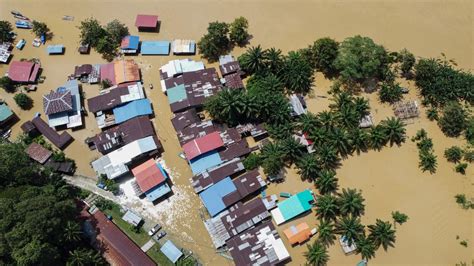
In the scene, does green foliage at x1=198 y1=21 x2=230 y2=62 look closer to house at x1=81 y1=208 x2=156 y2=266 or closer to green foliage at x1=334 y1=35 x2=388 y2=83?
green foliage at x1=334 y1=35 x2=388 y2=83

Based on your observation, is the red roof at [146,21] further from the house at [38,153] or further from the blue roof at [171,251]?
the blue roof at [171,251]

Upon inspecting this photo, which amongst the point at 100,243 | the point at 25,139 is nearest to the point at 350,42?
the point at 100,243

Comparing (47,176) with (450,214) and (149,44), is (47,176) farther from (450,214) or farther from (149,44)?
(450,214)

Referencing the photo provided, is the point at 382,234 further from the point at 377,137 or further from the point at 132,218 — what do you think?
the point at 132,218

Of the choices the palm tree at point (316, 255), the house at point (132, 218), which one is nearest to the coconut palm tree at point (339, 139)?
the palm tree at point (316, 255)

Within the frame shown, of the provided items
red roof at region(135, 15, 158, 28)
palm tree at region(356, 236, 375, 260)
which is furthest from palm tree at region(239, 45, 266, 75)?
palm tree at region(356, 236, 375, 260)
